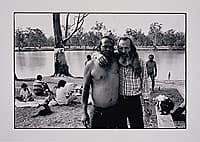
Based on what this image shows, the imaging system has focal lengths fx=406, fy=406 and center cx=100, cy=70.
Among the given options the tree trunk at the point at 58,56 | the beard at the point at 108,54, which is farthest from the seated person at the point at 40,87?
the beard at the point at 108,54

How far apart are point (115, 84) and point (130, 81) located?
124mm

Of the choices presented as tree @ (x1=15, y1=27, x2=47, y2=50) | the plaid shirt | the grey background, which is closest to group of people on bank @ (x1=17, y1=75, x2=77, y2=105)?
the grey background

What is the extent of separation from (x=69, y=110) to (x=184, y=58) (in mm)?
1000

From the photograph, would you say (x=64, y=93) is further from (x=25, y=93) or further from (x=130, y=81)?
(x=130, y=81)

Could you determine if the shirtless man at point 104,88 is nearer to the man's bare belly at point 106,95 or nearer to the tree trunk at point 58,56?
the man's bare belly at point 106,95

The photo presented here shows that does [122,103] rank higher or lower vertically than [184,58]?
lower

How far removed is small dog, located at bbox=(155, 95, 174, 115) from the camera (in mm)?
3227

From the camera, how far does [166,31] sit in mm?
3223

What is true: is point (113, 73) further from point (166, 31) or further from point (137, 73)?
point (166, 31)
